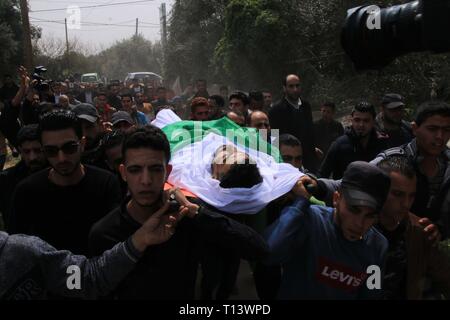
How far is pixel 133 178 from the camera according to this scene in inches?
72.7

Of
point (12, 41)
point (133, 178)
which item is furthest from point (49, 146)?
point (12, 41)

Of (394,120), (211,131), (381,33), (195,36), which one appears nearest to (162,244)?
(381,33)

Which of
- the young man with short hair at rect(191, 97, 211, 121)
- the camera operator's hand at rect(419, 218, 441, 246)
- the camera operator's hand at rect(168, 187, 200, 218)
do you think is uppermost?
the young man with short hair at rect(191, 97, 211, 121)

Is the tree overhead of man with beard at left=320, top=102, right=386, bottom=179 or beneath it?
overhead

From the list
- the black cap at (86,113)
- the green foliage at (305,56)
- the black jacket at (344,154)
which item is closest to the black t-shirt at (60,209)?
the black cap at (86,113)

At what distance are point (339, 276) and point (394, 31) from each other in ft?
3.20

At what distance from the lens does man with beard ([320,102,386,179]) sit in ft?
12.5

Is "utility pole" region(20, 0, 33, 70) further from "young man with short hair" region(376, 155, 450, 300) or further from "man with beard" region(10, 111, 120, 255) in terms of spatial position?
"young man with short hair" region(376, 155, 450, 300)

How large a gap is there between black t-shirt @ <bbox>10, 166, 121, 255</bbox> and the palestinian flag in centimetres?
37

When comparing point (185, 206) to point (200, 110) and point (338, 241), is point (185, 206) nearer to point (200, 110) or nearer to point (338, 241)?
point (338, 241)

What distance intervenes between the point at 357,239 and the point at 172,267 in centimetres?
75

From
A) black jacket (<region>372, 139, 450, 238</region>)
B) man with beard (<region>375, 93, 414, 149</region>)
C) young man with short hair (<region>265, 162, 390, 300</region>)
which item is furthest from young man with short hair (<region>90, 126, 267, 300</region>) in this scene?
man with beard (<region>375, 93, 414, 149</region>)

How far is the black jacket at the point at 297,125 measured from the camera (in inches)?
193
